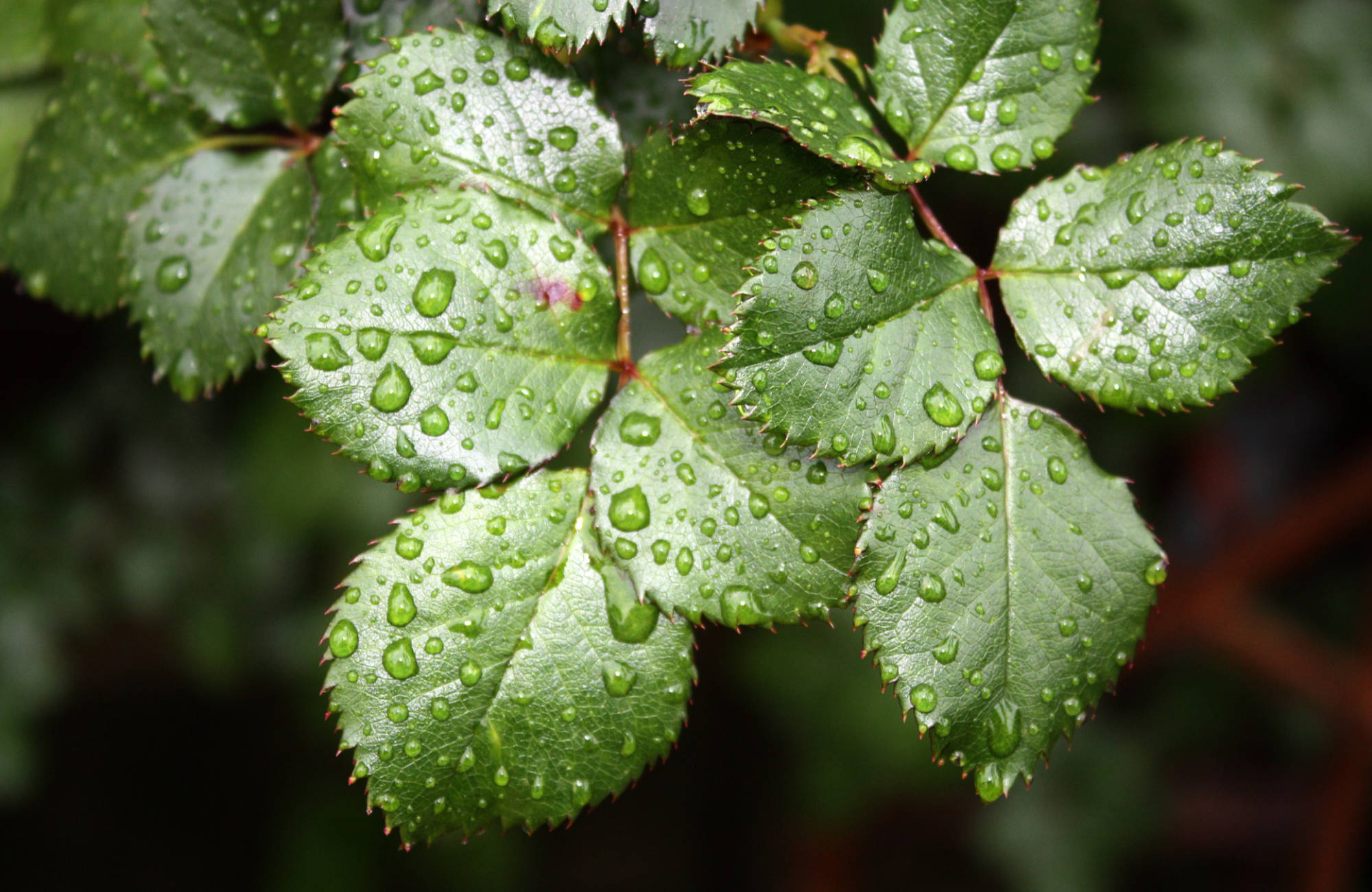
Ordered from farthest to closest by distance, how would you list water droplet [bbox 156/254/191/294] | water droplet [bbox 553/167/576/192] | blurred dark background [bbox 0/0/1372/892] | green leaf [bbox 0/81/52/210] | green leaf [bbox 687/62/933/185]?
blurred dark background [bbox 0/0/1372/892], green leaf [bbox 0/81/52/210], water droplet [bbox 156/254/191/294], water droplet [bbox 553/167/576/192], green leaf [bbox 687/62/933/185]

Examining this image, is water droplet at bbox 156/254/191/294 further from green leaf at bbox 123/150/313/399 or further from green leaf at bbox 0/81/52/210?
green leaf at bbox 0/81/52/210

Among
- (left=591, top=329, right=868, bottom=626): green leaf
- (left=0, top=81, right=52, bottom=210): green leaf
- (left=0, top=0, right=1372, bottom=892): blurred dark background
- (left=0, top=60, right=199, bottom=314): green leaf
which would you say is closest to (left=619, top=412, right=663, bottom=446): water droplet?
(left=591, top=329, right=868, bottom=626): green leaf

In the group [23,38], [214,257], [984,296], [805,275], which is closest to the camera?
[805,275]

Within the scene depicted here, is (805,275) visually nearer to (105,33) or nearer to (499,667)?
(499,667)

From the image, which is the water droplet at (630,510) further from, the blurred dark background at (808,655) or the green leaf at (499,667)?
the blurred dark background at (808,655)

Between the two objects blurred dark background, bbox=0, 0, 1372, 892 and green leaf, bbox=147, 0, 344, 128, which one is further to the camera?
blurred dark background, bbox=0, 0, 1372, 892

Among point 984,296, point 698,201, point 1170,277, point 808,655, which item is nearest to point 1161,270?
point 1170,277
